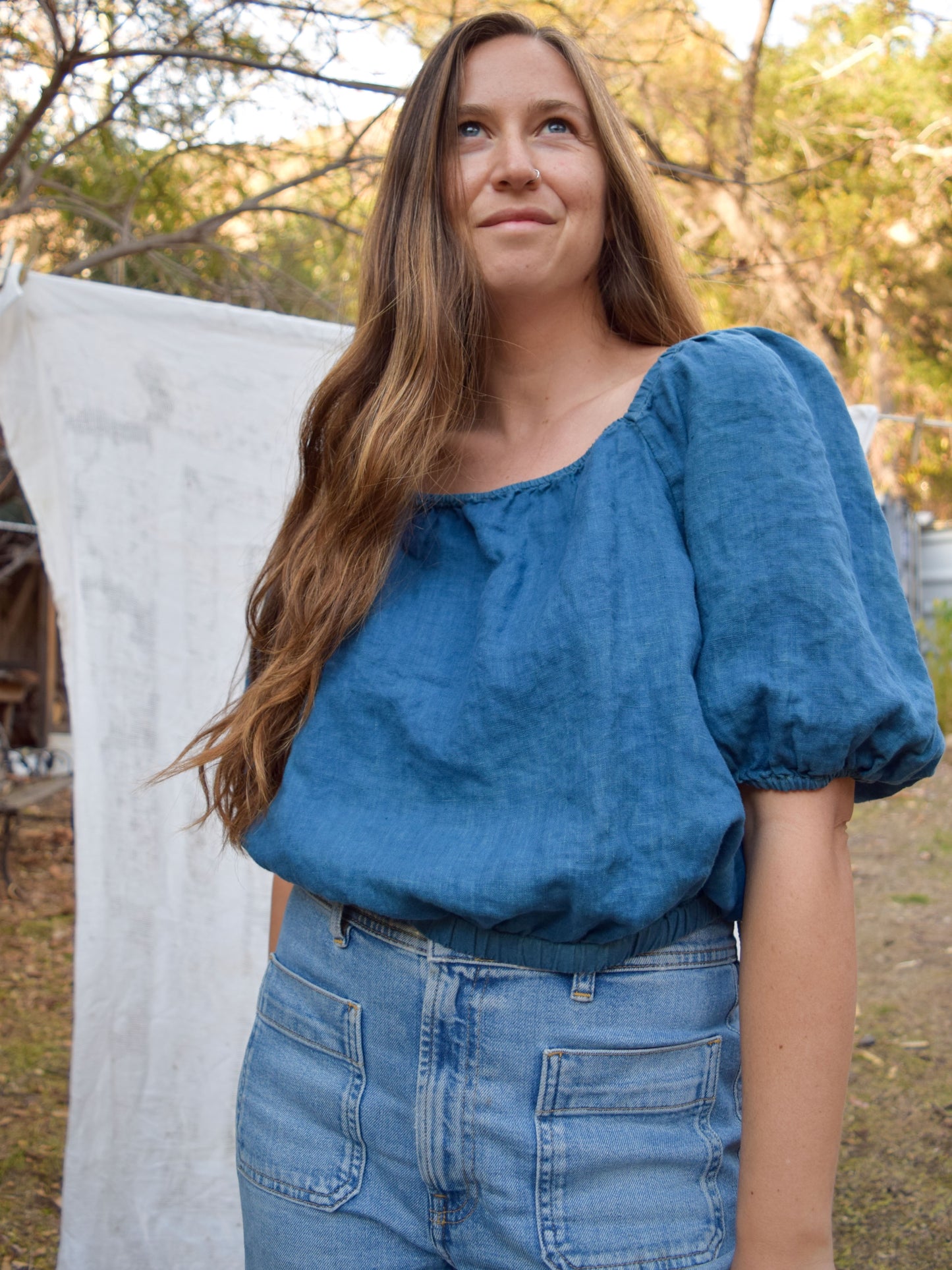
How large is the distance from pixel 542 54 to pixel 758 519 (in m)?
0.66

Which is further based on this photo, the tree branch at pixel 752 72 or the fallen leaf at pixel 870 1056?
the tree branch at pixel 752 72

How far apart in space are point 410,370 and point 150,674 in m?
1.21

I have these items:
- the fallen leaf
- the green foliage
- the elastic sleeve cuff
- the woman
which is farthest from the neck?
the green foliage

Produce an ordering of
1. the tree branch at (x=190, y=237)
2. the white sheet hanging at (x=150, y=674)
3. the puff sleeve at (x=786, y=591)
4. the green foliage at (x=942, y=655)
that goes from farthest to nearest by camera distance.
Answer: the green foliage at (x=942, y=655) → the tree branch at (x=190, y=237) → the white sheet hanging at (x=150, y=674) → the puff sleeve at (x=786, y=591)

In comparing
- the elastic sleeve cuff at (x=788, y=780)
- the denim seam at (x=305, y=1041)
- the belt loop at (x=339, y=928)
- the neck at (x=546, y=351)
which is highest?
the neck at (x=546, y=351)

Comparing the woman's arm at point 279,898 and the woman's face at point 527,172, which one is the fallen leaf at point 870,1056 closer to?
the woman's arm at point 279,898

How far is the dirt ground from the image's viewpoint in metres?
2.60

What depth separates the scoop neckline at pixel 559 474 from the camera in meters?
1.00

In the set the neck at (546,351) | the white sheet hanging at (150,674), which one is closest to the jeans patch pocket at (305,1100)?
the neck at (546,351)

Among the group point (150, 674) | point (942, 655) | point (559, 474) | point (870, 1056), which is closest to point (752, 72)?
point (942, 655)

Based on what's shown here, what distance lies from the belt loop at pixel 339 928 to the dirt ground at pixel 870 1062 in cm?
201

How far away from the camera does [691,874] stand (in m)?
0.85

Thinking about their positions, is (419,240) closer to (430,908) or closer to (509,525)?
(509,525)

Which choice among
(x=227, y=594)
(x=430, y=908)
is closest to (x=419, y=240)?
(x=430, y=908)
